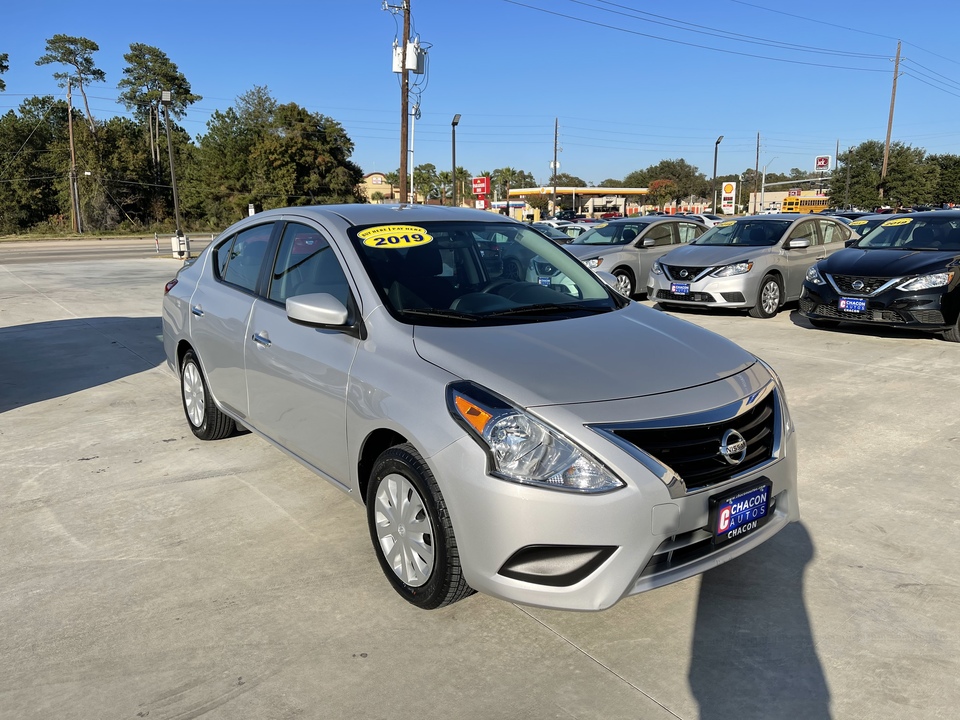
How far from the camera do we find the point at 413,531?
2.92 meters

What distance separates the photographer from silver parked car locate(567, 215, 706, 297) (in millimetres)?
13352

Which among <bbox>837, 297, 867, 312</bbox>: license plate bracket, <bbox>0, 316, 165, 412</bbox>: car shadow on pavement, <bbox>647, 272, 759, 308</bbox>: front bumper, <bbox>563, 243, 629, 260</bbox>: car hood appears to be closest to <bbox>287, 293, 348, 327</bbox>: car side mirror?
<bbox>0, 316, 165, 412</bbox>: car shadow on pavement

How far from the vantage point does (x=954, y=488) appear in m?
4.30

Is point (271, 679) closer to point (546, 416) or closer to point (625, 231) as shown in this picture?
point (546, 416)

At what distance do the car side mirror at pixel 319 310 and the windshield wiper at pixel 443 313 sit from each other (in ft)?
0.92

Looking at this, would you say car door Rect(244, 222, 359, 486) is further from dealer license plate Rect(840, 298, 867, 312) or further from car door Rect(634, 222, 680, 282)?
car door Rect(634, 222, 680, 282)

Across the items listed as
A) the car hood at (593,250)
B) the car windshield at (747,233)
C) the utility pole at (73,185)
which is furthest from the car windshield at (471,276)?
the utility pole at (73,185)

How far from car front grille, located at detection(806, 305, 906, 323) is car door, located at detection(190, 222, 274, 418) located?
723 cm

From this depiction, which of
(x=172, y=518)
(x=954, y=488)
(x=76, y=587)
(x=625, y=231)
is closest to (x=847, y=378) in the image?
(x=954, y=488)

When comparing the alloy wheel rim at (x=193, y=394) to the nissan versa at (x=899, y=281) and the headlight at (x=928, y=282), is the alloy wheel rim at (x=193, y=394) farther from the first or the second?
the headlight at (x=928, y=282)

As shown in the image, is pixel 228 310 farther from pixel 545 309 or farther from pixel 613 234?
pixel 613 234

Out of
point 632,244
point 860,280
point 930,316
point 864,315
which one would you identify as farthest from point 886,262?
→ point 632,244

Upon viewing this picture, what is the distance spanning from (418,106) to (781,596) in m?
28.1

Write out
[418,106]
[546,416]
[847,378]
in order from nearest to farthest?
[546,416], [847,378], [418,106]
